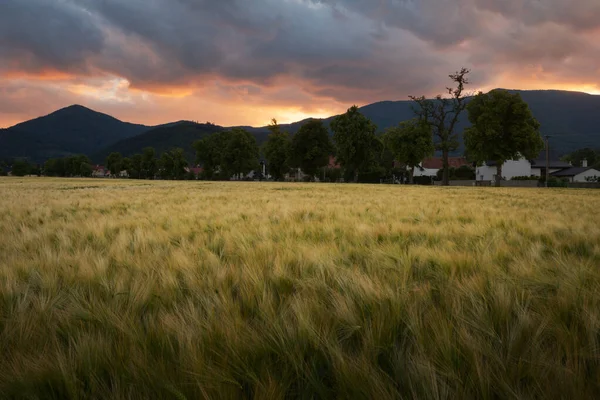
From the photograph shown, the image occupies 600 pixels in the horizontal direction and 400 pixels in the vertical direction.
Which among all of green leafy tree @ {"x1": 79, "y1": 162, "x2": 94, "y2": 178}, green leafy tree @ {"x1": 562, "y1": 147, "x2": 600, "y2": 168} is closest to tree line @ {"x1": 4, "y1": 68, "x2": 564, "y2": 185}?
green leafy tree @ {"x1": 79, "y1": 162, "x2": 94, "y2": 178}

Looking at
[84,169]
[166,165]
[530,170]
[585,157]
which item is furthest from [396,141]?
[84,169]

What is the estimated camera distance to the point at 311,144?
6638 centimetres

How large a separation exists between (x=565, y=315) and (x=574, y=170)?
112 meters

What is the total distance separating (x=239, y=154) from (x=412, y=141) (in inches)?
1887

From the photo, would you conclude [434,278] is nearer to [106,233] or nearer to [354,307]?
[354,307]

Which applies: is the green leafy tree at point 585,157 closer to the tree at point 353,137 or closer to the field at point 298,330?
the tree at point 353,137

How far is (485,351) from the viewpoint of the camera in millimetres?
1123

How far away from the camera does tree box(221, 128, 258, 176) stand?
84.8 metres

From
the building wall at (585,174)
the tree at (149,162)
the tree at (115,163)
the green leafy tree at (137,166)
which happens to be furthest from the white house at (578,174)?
the tree at (115,163)

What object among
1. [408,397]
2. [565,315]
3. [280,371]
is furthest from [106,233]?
[565,315]

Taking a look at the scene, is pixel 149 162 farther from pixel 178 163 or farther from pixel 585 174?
pixel 585 174

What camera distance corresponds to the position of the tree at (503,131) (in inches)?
1584

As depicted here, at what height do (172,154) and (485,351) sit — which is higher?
(172,154)

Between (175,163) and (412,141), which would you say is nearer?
(412,141)
